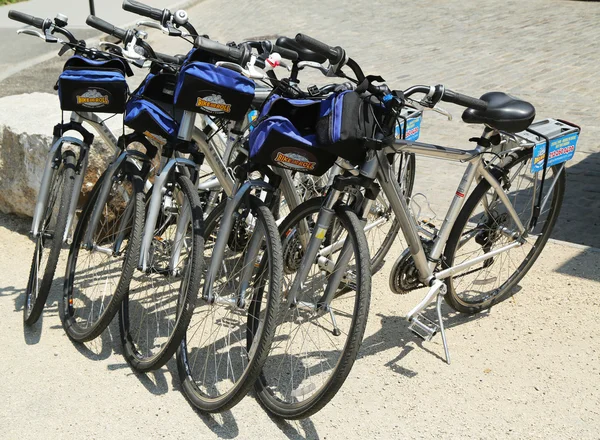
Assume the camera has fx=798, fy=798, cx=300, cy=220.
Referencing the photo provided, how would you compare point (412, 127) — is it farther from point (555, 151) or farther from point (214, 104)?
point (214, 104)

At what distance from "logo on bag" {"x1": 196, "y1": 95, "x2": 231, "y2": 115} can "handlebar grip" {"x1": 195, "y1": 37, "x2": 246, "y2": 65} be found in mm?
188

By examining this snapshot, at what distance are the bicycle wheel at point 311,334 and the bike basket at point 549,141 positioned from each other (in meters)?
1.16

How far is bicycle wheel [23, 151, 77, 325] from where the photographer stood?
4.11 meters

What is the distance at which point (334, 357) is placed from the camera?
399 cm

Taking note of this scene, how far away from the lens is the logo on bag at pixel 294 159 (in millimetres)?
3352

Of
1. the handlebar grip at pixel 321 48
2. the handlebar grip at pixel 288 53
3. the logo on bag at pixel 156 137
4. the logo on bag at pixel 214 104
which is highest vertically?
the handlebar grip at pixel 321 48

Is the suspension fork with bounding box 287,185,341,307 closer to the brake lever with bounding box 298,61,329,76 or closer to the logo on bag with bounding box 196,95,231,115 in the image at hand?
the brake lever with bounding box 298,61,329,76

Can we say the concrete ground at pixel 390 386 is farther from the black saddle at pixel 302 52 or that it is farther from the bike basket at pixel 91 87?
the black saddle at pixel 302 52

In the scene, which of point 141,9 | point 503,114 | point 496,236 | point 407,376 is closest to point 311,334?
point 407,376

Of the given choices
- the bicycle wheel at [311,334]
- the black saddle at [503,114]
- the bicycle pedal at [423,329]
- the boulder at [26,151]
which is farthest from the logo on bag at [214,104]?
the boulder at [26,151]

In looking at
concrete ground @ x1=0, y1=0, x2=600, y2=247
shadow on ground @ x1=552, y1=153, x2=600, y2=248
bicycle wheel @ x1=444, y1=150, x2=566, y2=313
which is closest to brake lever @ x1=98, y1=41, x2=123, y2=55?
bicycle wheel @ x1=444, y1=150, x2=566, y2=313

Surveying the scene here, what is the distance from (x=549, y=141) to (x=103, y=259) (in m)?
2.50

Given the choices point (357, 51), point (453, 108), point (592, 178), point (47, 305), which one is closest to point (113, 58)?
point (47, 305)

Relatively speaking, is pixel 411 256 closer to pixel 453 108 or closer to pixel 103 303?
pixel 103 303
